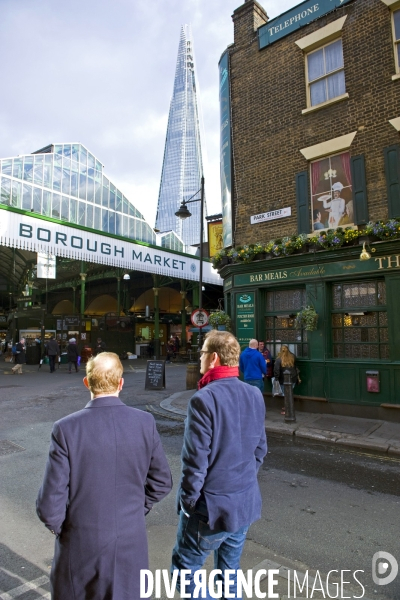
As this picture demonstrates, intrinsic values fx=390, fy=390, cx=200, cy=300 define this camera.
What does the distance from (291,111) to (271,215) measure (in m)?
2.91

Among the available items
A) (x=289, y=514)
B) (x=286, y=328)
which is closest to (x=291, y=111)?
(x=286, y=328)

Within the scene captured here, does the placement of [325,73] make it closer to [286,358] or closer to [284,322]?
[284,322]

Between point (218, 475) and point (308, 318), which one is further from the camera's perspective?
point (308, 318)

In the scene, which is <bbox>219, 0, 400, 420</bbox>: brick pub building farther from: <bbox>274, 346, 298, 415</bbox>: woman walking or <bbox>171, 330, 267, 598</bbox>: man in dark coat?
<bbox>171, 330, 267, 598</bbox>: man in dark coat

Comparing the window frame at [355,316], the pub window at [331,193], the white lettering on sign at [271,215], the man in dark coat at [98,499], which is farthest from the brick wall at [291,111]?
the man in dark coat at [98,499]

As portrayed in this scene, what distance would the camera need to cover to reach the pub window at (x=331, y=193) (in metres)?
9.91

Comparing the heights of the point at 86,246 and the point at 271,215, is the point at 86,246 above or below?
above

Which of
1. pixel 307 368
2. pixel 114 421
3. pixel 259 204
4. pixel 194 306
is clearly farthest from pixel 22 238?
pixel 194 306

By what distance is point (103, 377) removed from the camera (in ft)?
6.69

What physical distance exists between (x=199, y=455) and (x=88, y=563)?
2.41 ft

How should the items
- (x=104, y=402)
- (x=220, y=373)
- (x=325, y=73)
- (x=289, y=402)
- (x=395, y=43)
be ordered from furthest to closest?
1. (x=325, y=73)
2. (x=395, y=43)
3. (x=289, y=402)
4. (x=220, y=373)
5. (x=104, y=402)

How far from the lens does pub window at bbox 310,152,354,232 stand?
32.5 ft

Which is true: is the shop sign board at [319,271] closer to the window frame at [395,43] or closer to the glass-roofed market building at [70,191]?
the window frame at [395,43]

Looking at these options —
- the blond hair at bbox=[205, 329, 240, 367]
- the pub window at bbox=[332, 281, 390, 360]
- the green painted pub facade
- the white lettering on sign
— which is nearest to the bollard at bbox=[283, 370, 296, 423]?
the green painted pub facade
